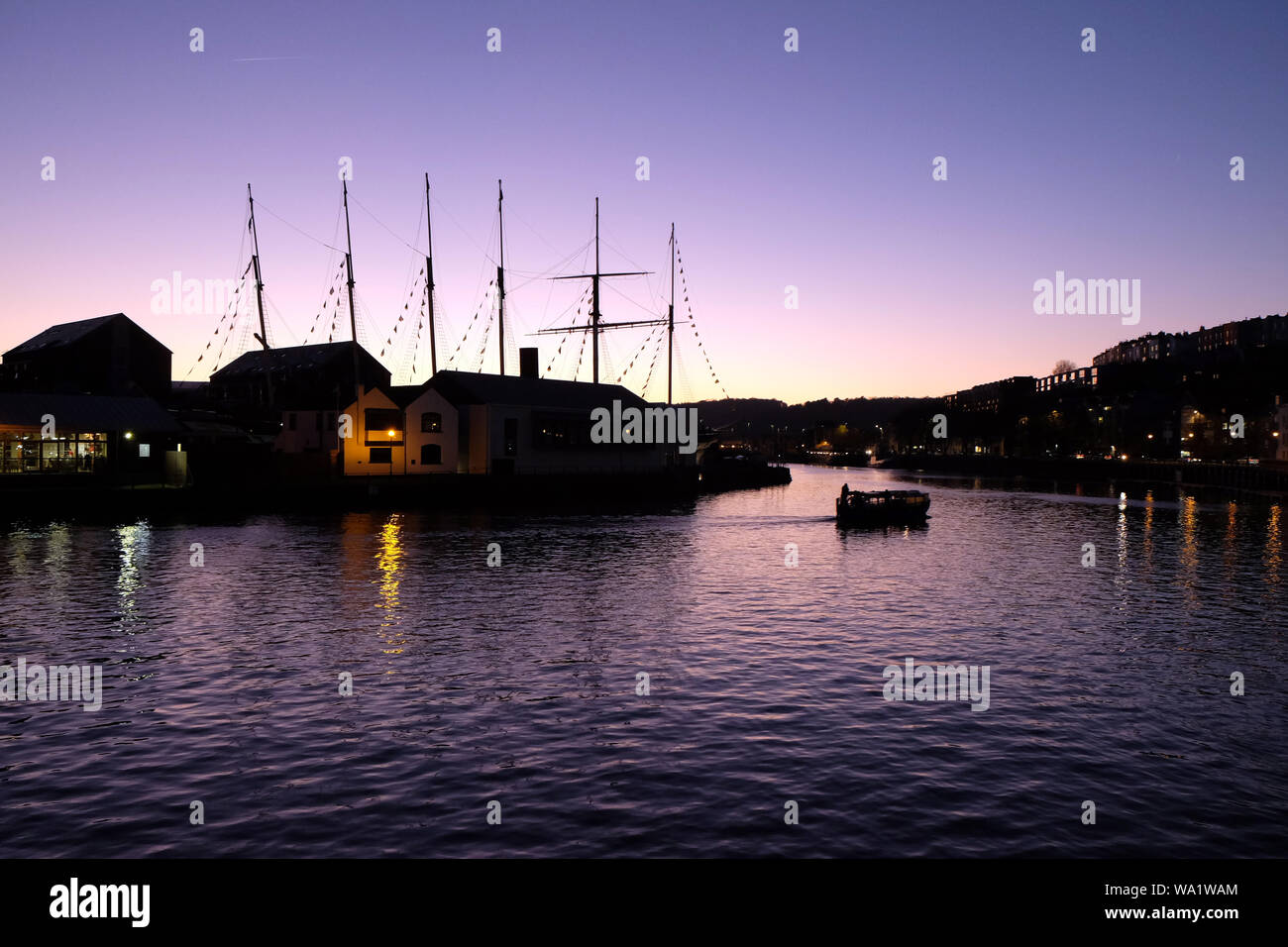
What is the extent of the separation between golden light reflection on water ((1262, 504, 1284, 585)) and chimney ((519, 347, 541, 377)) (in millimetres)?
84235

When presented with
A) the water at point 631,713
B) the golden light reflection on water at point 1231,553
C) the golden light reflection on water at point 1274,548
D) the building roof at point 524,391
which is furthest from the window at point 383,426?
the golden light reflection on water at point 1274,548

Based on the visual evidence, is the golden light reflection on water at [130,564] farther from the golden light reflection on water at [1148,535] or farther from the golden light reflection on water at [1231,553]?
the golden light reflection on water at [1148,535]

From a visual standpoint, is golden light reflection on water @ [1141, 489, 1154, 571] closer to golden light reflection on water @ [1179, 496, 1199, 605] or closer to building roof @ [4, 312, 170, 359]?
golden light reflection on water @ [1179, 496, 1199, 605]

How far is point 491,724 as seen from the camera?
760 inches

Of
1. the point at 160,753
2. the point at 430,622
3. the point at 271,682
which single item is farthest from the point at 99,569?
the point at 160,753

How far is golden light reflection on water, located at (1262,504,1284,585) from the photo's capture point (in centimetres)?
4734

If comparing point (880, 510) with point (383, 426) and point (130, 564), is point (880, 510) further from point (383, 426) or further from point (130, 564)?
point (130, 564)

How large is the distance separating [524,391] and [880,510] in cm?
4581

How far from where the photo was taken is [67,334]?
105 meters

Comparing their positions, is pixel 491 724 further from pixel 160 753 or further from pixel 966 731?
pixel 966 731

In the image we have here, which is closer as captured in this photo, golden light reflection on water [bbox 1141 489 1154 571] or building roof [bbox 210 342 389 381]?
golden light reflection on water [bbox 1141 489 1154 571]

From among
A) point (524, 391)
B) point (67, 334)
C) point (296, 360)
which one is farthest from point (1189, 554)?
point (296, 360)

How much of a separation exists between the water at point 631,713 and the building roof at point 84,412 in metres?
31.0

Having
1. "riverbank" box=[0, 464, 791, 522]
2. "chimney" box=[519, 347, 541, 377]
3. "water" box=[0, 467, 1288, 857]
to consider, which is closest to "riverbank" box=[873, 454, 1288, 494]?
"riverbank" box=[0, 464, 791, 522]
